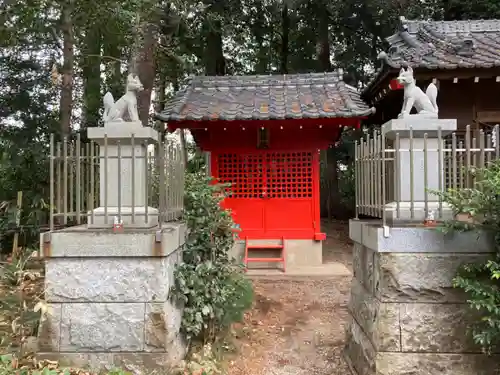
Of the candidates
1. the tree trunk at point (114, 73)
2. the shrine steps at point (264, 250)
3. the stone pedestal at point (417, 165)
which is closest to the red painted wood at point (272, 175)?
the shrine steps at point (264, 250)

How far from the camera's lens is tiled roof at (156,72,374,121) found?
324 inches

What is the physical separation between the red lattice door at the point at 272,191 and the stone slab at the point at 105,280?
5.25m

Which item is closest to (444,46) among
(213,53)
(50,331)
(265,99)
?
(265,99)

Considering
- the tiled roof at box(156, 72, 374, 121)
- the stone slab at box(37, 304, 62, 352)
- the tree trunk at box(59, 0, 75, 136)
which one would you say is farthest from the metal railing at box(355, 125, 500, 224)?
the tree trunk at box(59, 0, 75, 136)

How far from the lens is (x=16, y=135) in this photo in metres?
10.6

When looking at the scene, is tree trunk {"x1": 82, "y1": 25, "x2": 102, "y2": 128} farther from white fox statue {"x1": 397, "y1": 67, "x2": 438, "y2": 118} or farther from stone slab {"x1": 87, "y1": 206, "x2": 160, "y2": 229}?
white fox statue {"x1": 397, "y1": 67, "x2": 438, "y2": 118}

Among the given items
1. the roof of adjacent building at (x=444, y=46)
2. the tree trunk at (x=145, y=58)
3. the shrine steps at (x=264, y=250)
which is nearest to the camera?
the roof of adjacent building at (x=444, y=46)

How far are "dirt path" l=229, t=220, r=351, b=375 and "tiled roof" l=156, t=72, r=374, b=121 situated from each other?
315cm

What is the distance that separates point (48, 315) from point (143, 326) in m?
0.87

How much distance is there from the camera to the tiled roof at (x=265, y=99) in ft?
27.0

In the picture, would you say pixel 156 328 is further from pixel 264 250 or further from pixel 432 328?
pixel 264 250

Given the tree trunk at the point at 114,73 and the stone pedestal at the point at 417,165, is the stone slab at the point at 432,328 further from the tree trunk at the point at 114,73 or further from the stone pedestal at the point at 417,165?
the tree trunk at the point at 114,73

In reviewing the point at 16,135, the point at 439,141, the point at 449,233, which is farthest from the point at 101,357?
the point at 16,135

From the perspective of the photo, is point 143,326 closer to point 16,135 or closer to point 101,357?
point 101,357
